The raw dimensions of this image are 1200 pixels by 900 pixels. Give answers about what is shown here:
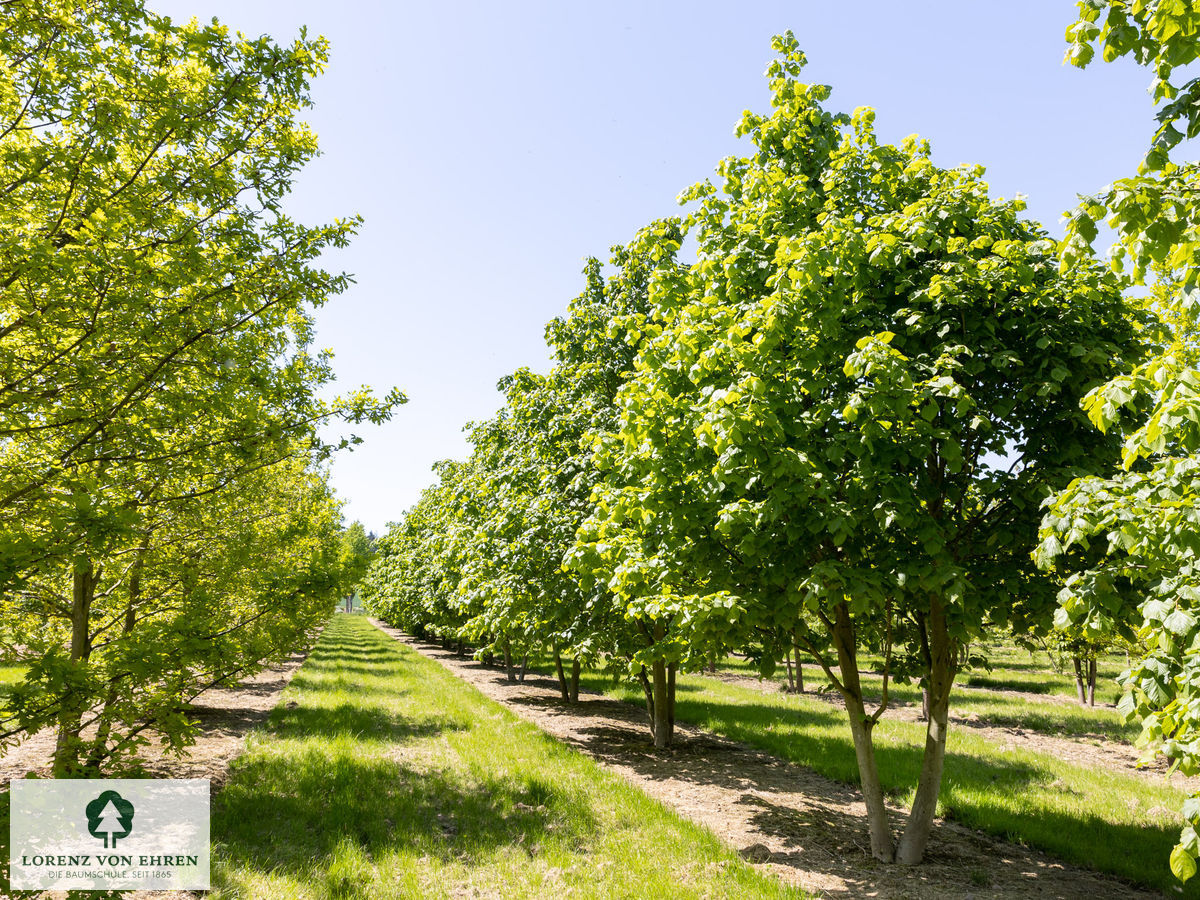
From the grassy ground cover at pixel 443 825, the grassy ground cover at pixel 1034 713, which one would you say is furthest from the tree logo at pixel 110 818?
the grassy ground cover at pixel 1034 713

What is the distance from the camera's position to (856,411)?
568 centimetres

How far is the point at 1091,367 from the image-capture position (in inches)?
225

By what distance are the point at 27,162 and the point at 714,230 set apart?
644cm

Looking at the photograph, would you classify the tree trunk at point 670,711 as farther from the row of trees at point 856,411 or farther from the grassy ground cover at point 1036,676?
the grassy ground cover at point 1036,676

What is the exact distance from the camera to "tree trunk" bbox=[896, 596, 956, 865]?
6965 mm

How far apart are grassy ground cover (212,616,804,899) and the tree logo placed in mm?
900

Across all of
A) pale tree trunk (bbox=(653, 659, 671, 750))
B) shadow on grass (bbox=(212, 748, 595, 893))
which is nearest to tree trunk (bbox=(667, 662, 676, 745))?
pale tree trunk (bbox=(653, 659, 671, 750))

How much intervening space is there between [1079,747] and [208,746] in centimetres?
1940

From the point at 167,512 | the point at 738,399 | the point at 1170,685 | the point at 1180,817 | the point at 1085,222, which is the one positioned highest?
the point at 1085,222

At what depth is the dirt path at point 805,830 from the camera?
6715 mm

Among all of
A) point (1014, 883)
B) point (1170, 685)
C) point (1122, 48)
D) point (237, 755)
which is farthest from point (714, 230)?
point (237, 755)

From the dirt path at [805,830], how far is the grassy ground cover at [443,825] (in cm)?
80

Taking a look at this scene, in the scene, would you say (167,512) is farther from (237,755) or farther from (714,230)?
(714,230)
